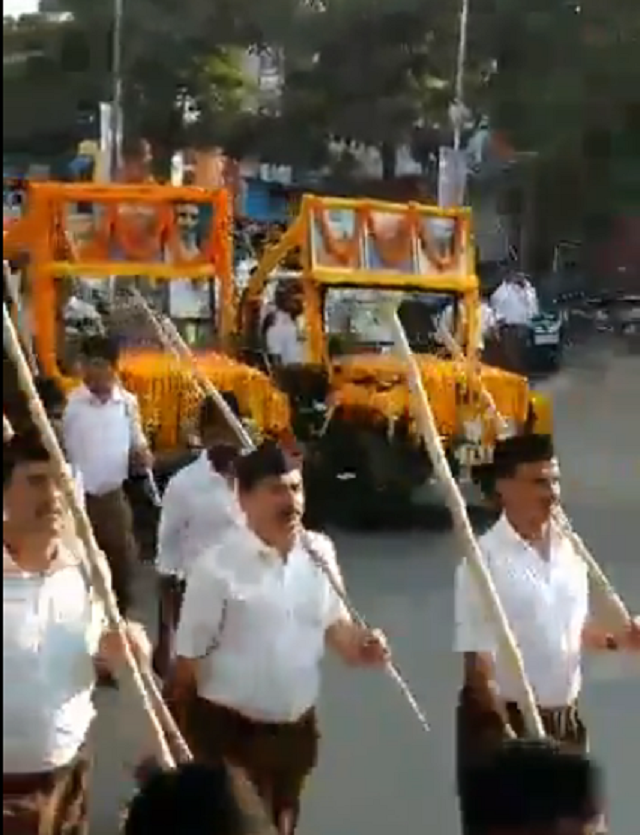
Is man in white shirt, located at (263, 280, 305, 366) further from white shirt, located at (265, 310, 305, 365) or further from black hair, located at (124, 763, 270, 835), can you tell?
black hair, located at (124, 763, 270, 835)

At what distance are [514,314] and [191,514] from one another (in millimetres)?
19261

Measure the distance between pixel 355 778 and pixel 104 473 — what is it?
2.57 m

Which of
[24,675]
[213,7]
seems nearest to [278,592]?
[24,675]

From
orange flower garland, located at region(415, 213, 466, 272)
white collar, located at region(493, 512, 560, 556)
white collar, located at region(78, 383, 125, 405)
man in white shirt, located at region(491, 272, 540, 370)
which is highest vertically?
white collar, located at region(493, 512, 560, 556)

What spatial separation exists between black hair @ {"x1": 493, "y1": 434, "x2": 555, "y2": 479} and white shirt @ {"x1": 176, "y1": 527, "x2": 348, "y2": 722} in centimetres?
63

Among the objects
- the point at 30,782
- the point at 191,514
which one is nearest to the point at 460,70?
the point at 191,514

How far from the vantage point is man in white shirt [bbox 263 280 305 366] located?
15996 mm

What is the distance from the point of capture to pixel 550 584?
5680 millimetres

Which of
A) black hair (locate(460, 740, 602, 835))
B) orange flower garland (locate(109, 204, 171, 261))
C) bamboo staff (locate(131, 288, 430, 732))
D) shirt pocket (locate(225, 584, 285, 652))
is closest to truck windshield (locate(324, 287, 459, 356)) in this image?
orange flower garland (locate(109, 204, 171, 261))

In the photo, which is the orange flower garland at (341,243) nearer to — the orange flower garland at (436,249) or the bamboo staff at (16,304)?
the orange flower garland at (436,249)

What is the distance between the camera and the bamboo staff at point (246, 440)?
557cm

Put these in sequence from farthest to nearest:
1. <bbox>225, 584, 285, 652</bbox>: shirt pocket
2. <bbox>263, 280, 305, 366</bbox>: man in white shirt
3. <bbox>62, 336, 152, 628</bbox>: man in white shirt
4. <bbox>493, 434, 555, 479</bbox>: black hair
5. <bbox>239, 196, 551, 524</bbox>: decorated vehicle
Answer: <bbox>263, 280, 305, 366</bbox>: man in white shirt, <bbox>239, 196, 551, 524</bbox>: decorated vehicle, <bbox>62, 336, 152, 628</bbox>: man in white shirt, <bbox>493, 434, 555, 479</bbox>: black hair, <bbox>225, 584, 285, 652</bbox>: shirt pocket

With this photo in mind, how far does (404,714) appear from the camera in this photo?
920cm

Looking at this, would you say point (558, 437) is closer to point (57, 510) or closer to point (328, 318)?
point (328, 318)
